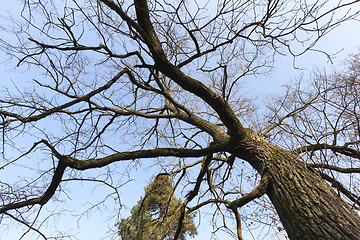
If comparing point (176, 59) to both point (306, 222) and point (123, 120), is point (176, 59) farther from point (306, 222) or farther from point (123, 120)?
point (306, 222)

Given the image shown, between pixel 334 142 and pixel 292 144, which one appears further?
pixel 334 142

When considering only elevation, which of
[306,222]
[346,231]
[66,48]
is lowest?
[346,231]

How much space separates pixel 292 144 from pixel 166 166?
9.61 feet

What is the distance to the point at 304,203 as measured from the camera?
1.94 metres

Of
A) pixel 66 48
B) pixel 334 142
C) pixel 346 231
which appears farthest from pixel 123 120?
pixel 334 142

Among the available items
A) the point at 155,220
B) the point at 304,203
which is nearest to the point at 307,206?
the point at 304,203

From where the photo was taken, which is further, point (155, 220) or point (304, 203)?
point (155, 220)

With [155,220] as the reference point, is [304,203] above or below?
below

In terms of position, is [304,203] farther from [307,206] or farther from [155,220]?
[155,220]

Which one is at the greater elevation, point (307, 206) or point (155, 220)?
point (155, 220)

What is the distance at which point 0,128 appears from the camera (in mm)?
2697

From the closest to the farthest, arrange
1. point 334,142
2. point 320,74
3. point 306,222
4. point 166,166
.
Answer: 1. point 306,222
2. point 320,74
3. point 334,142
4. point 166,166

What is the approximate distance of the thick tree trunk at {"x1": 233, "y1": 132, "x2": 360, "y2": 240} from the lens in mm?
1688

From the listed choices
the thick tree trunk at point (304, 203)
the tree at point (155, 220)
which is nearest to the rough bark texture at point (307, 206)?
the thick tree trunk at point (304, 203)
